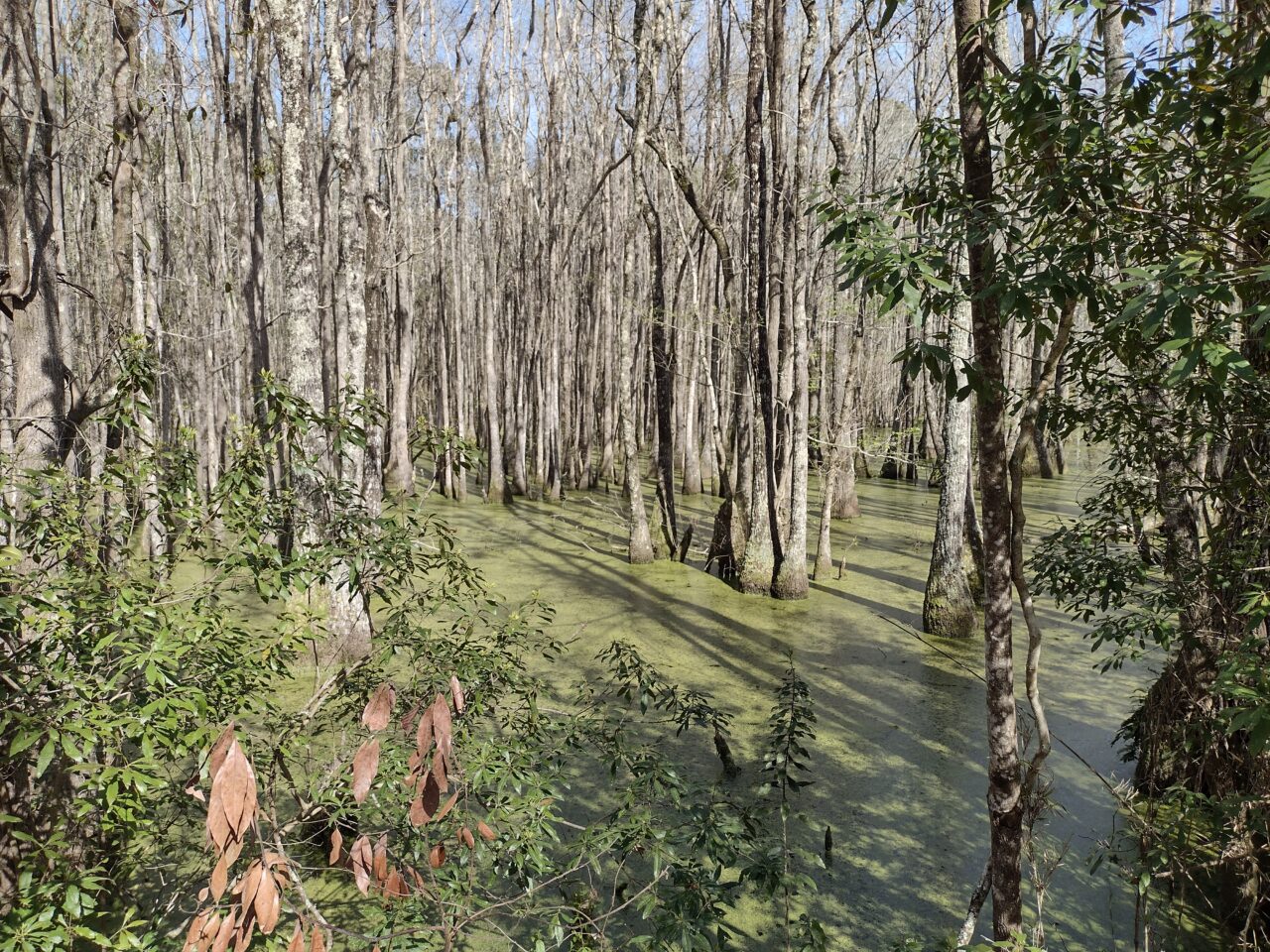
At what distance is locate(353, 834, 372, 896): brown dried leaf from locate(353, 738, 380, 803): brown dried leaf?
0.87 ft

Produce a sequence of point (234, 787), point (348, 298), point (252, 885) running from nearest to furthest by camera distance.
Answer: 1. point (234, 787)
2. point (252, 885)
3. point (348, 298)

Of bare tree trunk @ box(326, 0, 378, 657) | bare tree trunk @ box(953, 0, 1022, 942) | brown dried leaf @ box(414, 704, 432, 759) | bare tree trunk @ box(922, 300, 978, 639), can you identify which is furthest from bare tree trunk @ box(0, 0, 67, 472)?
bare tree trunk @ box(922, 300, 978, 639)

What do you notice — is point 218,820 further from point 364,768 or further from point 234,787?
point 364,768

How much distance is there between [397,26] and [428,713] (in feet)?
30.8

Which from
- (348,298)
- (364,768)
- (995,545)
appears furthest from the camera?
(348,298)

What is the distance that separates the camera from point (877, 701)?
18.5ft

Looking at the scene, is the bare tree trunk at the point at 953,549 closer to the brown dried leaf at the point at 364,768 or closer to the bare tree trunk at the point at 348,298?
the bare tree trunk at the point at 348,298

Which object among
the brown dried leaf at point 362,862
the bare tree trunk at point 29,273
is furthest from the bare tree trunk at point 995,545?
the bare tree trunk at point 29,273

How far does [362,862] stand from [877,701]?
471 centimetres

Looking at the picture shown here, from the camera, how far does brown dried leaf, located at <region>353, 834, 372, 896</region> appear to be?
Result: 5.08ft

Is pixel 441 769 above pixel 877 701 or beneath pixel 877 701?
above

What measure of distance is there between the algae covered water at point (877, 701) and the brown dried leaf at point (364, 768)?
83.5 inches

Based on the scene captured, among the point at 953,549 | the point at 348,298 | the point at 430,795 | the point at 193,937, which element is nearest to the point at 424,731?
the point at 430,795

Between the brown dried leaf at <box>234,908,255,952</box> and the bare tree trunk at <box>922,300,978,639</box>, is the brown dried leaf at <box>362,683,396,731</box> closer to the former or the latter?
the brown dried leaf at <box>234,908,255,952</box>
